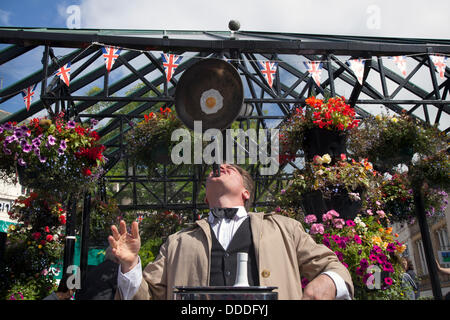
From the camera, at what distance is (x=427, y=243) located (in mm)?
5551

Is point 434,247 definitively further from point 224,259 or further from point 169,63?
point 224,259

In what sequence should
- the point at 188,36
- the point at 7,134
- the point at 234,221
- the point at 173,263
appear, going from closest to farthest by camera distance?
A: the point at 173,263 → the point at 234,221 → the point at 7,134 → the point at 188,36

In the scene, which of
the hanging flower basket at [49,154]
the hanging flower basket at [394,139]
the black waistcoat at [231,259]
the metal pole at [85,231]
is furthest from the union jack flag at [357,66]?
the metal pole at [85,231]

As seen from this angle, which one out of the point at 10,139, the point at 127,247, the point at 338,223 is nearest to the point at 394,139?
the point at 338,223

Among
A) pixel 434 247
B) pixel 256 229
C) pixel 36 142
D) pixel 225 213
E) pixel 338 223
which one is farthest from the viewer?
pixel 434 247

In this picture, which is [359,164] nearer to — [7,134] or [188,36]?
[188,36]

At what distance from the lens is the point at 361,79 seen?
5715 millimetres

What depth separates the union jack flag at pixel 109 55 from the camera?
5598 mm

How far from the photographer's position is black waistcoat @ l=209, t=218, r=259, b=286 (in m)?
1.92

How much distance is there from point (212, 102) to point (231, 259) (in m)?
0.78

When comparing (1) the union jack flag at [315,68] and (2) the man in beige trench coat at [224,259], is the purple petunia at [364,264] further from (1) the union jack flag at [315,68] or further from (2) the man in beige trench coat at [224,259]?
(1) the union jack flag at [315,68]

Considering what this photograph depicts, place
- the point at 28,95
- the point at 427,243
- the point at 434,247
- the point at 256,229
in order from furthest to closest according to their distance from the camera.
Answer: the point at 434,247 < the point at 28,95 < the point at 427,243 < the point at 256,229

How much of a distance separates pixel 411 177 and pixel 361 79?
1.65 meters
